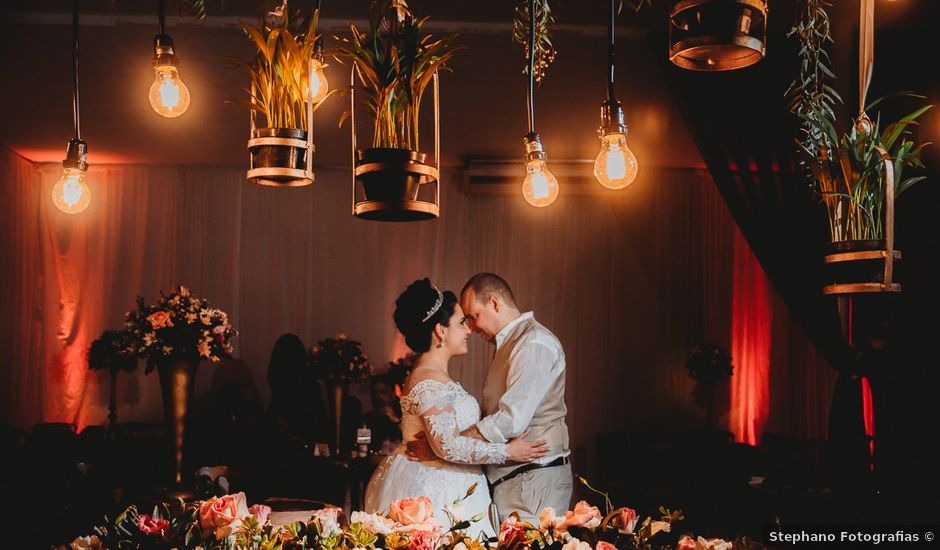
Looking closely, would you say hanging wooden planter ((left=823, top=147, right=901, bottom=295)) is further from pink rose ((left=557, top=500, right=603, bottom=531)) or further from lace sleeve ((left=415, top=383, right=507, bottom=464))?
lace sleeve ((left=415, top=383, right=507, bottom=464))

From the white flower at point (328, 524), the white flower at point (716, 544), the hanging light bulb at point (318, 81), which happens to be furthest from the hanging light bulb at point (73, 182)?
the white flower at point (716, 544)

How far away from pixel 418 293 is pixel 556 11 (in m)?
2.16

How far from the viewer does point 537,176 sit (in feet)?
8.59

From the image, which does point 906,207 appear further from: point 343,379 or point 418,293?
point 343,379

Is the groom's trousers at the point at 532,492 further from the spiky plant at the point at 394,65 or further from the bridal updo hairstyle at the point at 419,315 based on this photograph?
the spiky plant at the point at 394,65

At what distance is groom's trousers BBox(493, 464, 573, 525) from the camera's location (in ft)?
12.0

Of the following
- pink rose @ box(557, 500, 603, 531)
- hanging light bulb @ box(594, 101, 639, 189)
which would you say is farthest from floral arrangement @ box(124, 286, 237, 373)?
pink rose @ box(557, 500, 603, 531)

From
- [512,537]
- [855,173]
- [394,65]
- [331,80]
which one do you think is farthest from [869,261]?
[331,80]

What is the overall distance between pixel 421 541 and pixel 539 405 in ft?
6.84

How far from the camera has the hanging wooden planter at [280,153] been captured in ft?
6.36

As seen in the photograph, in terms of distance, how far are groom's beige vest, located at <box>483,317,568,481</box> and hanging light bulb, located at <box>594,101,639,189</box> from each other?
1.40 m

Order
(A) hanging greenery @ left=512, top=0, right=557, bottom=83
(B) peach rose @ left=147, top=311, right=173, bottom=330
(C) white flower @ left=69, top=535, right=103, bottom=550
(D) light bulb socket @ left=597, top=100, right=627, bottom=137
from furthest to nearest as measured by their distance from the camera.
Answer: (B) peach rose @ left=147, top=311, right=173, bottom=330
(A) hanging greenery @ left=512, top=0, right=557, bottom=83
(D) light bulb socket @ left=597, top=100, right=627, bottom=137
(C) white flower @ left=69, top=535, right=103, bottom=550

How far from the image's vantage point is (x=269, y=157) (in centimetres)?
196

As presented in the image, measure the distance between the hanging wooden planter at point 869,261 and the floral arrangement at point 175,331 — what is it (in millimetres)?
3454
